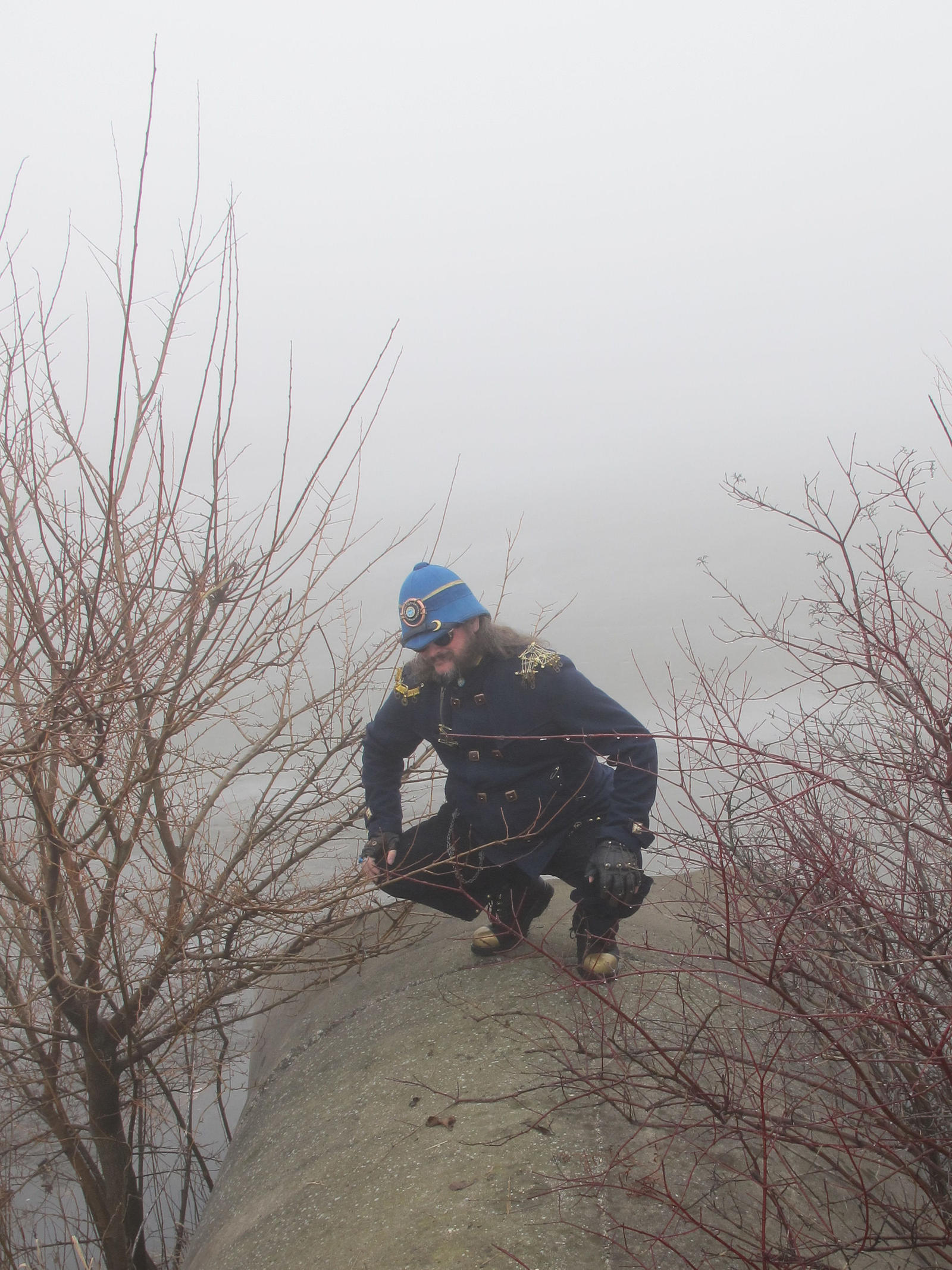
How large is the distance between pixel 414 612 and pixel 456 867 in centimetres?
122

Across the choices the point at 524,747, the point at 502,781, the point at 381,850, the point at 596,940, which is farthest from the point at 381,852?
the point at 596,940

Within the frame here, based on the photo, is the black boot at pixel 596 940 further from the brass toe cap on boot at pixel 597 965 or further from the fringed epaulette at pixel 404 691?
the fringed epaulette at pixel 404 691

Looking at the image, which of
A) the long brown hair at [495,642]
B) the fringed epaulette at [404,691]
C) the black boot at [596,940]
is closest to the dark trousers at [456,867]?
the black boot at [596,940]

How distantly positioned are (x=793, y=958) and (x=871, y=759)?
1.83 ft

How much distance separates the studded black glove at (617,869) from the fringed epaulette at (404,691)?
105 cm

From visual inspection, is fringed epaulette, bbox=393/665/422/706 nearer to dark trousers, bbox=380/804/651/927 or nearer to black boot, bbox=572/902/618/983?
dark trousers, bbox=380/804/651/927

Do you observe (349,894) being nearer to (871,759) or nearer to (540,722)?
(540,722)

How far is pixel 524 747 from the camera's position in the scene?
3.59 metres

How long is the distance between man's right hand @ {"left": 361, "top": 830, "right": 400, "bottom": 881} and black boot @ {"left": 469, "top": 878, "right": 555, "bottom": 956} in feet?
1.67

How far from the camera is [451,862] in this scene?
3.90 metres

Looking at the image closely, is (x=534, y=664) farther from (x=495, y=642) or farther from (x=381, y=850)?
(x=381, y=850)

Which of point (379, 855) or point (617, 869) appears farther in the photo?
point (379, 855)

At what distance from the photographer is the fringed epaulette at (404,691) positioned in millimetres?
3756

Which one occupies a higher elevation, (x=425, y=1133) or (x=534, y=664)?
(x=534, y=664)
